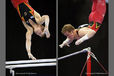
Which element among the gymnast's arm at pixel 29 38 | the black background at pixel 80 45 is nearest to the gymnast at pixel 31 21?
the gymnast's arm at pixel 29 38

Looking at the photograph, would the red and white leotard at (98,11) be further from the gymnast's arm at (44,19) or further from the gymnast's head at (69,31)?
the gymnast's arm at (44,19)

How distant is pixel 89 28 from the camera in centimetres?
404

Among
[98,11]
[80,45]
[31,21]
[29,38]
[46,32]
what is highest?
[98,11]

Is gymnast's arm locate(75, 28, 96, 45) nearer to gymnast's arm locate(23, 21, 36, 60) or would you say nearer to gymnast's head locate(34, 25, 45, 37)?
gymnast's head locate(34, 25, 45, 37)

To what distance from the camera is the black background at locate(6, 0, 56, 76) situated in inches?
165

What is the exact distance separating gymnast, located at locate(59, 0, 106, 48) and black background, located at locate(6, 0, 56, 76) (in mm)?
258

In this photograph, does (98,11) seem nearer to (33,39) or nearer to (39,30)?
(39,30)

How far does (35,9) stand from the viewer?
4207 mm

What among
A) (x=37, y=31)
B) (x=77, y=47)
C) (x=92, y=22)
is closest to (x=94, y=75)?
(x=77, y=47)

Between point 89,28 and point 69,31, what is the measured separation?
37 centimetres

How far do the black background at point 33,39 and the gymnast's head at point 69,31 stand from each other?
7.4 inches

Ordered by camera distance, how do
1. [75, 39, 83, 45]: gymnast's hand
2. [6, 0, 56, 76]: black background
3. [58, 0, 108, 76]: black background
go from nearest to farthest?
[58, 0, 108, 76]: black background
[75, 39, 83, 45]: gymnast's hand
[6, 0, 56, 76]: black background

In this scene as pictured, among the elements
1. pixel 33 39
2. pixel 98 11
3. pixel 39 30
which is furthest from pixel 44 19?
pixel 98 11

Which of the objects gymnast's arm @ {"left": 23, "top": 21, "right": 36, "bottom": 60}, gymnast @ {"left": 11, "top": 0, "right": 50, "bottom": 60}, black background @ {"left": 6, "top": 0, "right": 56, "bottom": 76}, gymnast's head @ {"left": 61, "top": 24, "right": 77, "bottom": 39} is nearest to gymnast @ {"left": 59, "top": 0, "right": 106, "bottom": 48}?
gymnast's head @ {"left": 61, "top": 24, "right": 77, "bottom": 39}
